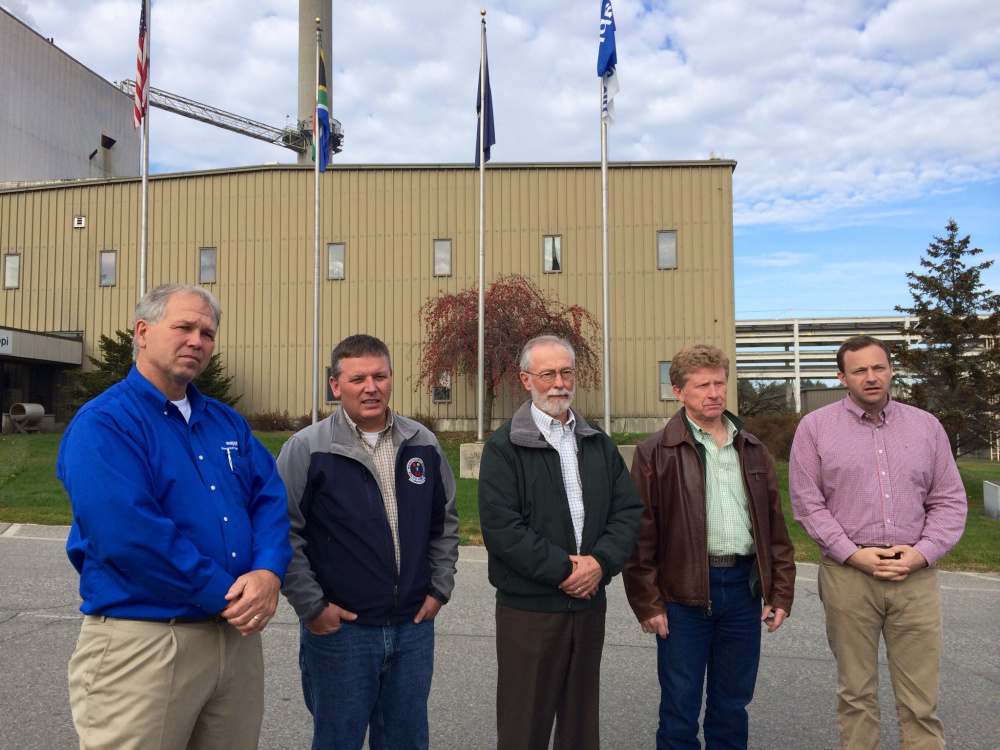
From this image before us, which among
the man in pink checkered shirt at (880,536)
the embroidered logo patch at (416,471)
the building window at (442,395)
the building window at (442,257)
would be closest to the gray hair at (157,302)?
the embroidered logo patch at (416,471)

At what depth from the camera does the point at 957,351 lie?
1698 cm

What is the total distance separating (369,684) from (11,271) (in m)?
32.1

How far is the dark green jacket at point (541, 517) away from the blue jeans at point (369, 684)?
476 millimetres

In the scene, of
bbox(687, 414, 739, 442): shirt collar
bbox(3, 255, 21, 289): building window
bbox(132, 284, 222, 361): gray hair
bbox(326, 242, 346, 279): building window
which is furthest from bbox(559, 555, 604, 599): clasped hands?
bbox(3, 255, 21, 289): building window

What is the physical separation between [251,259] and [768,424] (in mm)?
18524

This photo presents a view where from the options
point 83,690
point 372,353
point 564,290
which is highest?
point 564,290

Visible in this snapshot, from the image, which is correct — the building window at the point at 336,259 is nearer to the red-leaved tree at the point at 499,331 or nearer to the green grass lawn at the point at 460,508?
the red-leaved tree at the point at 499,331

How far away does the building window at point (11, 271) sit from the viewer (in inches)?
1141

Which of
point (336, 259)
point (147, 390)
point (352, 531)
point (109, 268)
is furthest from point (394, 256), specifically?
point (147, 390)

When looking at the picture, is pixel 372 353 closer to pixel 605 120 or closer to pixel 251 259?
pixel 605 120

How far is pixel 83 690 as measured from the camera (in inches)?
96.3

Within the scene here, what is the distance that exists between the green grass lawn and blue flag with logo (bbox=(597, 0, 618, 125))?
684cm

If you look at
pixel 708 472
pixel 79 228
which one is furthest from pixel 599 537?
pixel 79 228

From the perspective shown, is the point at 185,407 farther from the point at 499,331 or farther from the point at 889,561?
the point at 499,331
